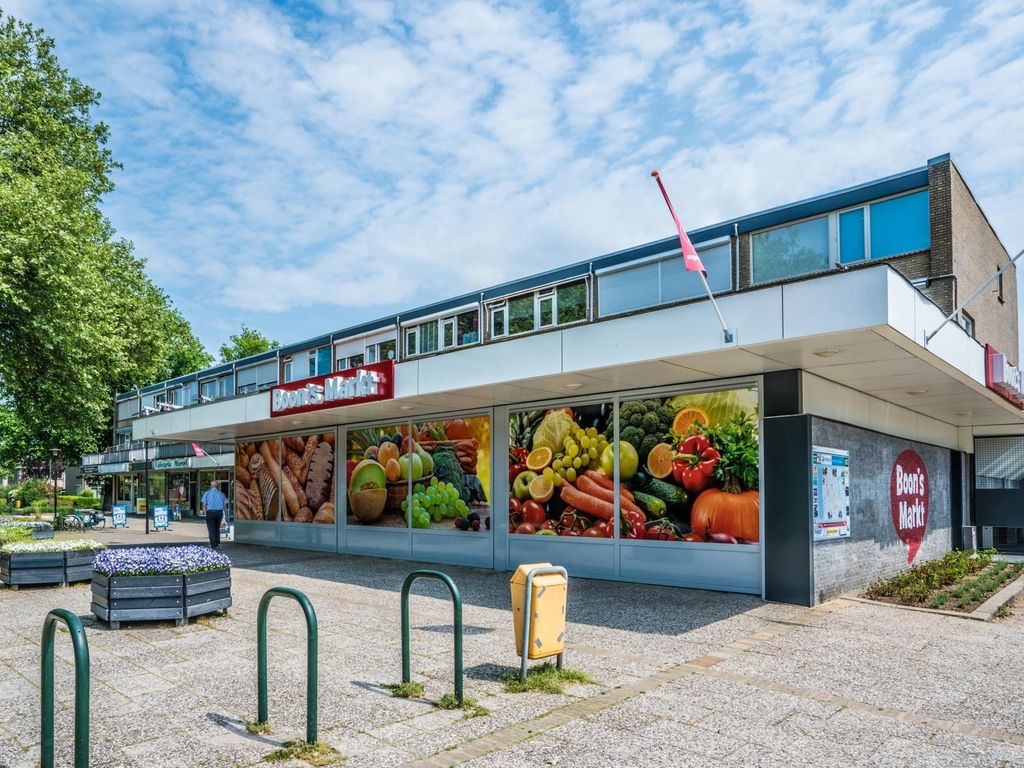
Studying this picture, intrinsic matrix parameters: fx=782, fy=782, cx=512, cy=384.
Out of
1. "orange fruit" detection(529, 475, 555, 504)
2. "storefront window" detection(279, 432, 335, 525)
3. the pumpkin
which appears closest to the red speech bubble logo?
the pumpkin

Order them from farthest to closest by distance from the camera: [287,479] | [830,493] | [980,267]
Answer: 1. [287,479]
2. [980,267]
3. [830,493]

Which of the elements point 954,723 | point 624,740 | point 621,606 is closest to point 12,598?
point 621,606

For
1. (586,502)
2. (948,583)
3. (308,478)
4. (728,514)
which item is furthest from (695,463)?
(308,478)

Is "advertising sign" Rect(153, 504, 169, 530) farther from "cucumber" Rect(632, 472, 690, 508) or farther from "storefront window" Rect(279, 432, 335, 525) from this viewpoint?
"cucumber" Rect(632, 472, 690, 508)

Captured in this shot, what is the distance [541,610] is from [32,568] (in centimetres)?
931

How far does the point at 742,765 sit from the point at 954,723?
195 cm

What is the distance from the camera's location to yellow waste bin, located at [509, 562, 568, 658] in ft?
21.0

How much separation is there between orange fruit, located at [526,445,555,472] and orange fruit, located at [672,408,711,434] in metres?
2.56

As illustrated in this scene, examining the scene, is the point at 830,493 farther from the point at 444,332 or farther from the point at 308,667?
the point at 444,332

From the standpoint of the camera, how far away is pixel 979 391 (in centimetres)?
1215

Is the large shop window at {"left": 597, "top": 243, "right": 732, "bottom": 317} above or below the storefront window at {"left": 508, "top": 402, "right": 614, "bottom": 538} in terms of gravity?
above

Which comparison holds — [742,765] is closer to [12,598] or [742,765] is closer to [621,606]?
[621,606]

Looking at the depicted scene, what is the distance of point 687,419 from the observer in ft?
38.3

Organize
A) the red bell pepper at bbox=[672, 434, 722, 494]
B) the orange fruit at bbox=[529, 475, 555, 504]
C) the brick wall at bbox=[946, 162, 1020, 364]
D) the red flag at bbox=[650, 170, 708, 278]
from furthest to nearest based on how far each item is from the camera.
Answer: the brick wall at bbox=[946, 162, 1020, 364]
the orange fruit at bbox=[529, 475, 555, 504]
the red bell pepper at bbox=[672, 434, 722, 494]
the red flag at bbox=[650, 170, 708, 278]
